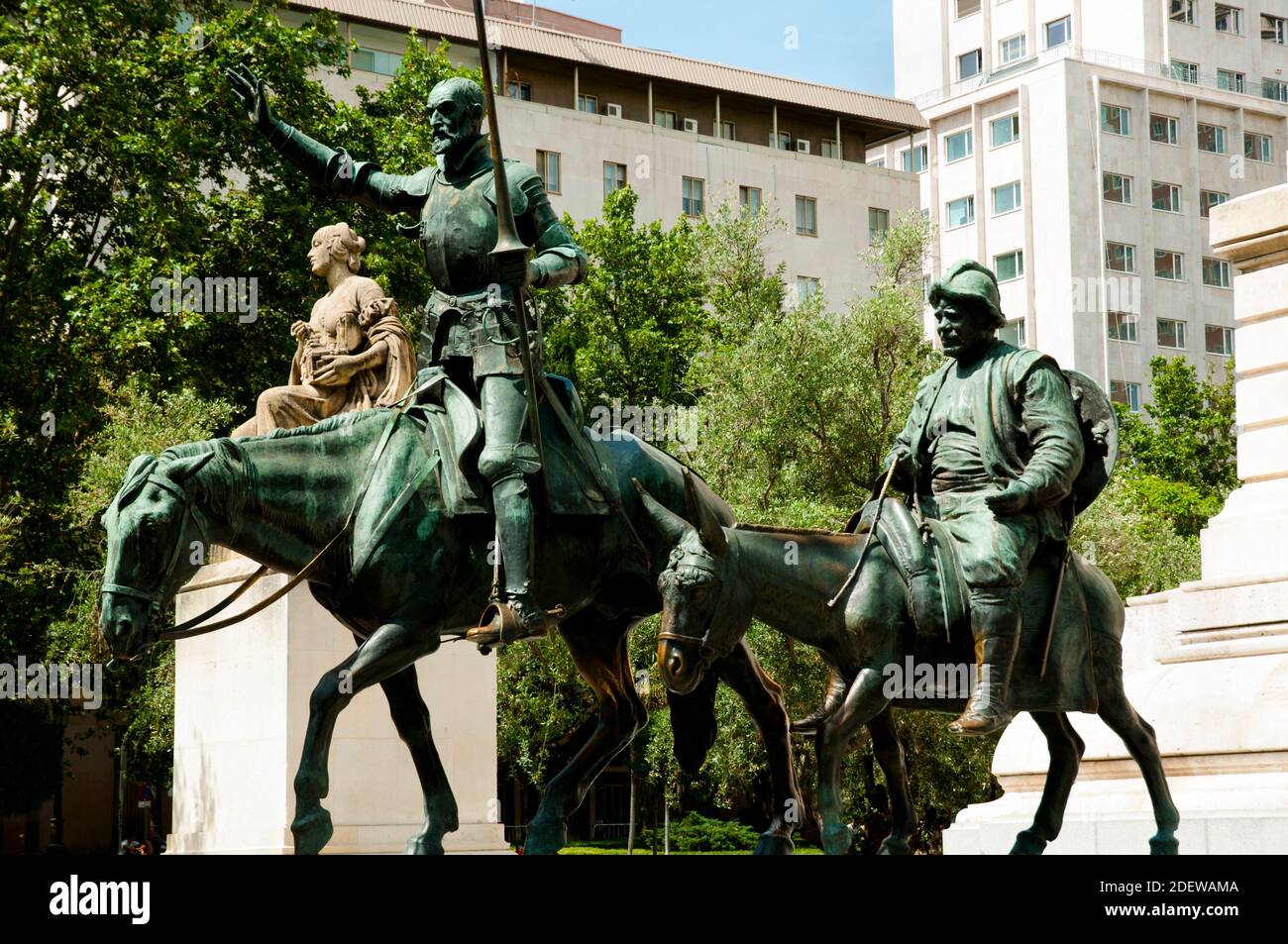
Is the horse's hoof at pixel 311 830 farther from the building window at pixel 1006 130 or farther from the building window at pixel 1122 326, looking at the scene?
the building window at pixel 1006 130

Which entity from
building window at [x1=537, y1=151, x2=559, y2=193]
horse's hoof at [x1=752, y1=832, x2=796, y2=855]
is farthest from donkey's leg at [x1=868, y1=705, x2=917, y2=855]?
building window at [x1=537, y1=151, x2=559, y2=193]

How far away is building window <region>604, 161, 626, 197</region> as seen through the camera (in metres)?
69.4

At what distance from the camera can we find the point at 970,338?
10492 millimetres

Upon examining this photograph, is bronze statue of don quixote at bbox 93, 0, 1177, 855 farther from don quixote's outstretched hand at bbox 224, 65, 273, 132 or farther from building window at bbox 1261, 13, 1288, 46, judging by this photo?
building window at bbox 1261, 13, 1288, 46

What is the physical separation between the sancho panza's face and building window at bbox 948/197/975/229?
7081 cm

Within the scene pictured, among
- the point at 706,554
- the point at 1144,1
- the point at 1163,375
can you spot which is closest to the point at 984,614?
the point at 706,554

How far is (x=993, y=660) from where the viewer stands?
9.70 meters

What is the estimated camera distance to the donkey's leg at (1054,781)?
10492mm

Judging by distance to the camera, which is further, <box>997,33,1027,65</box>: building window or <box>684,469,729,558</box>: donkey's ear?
<box>997,33,1027,65</box>: building window

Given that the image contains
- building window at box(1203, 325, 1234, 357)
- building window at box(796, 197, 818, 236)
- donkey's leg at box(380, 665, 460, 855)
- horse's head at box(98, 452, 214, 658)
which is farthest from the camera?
building window at box(1203, 325, 1234, 357)

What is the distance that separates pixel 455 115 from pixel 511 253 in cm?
130

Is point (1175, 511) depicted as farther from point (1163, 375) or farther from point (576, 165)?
point (576, 165)

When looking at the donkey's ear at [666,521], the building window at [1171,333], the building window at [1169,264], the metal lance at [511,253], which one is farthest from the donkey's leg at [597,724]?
the building window at [1169,264]
